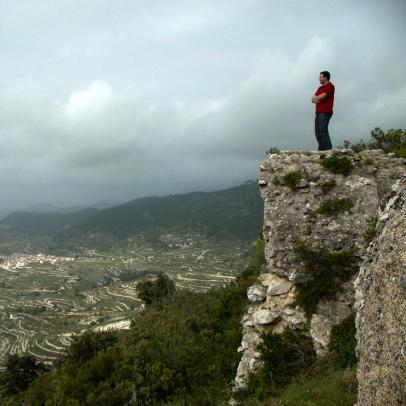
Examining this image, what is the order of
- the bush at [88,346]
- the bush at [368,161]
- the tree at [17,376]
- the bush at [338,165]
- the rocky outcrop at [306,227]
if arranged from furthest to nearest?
1. the tree at [17,376]
2. the bush at [88,346]
3. the bush at [368,161]
4. the bush at [338,165]
5. the rocky outcrop at [306,227]

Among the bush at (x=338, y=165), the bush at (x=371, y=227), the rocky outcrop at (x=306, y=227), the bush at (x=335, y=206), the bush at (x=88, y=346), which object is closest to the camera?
the bush at (x=371, y=227)

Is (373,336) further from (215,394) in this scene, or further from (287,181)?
(215,394)

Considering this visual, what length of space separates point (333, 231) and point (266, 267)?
285 centimetres

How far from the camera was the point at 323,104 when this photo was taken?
1324cm

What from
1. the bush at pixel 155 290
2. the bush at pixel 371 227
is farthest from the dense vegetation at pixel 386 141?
the bush at pixel 155 290

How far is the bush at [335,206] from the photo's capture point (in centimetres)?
1249

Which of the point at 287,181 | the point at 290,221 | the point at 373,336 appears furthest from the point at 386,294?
the point at 287,181

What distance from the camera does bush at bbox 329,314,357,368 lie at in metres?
10.0

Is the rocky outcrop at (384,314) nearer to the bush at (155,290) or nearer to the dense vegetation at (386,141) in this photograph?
the dense vegetation at (386,141)

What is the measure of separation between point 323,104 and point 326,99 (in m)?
0.19

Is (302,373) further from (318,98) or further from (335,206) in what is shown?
(318,98)

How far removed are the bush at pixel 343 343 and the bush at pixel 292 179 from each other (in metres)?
4.81

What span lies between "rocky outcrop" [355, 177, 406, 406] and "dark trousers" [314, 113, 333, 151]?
8.12m

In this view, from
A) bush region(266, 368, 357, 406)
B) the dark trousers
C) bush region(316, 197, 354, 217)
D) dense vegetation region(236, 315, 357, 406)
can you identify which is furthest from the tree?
the dark trousers
